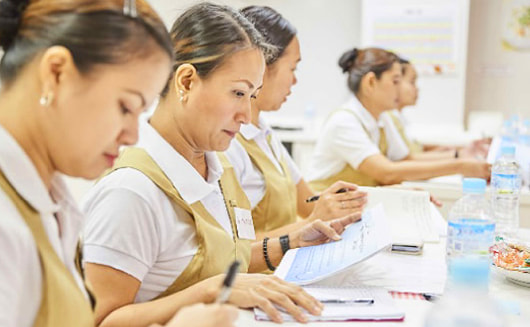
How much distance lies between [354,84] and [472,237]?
1851mm

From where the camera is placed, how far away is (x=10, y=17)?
0.86 metres

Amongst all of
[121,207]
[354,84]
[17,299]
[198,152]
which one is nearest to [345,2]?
[354,84]

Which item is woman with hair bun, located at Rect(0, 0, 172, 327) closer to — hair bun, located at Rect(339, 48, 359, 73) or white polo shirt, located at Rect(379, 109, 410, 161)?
hair bun, located at Rect(339, 48, 359, 73)

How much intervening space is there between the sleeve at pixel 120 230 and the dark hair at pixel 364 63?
205cm

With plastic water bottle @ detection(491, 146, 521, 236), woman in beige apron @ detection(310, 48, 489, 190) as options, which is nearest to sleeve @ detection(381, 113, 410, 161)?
woman in beige apron @ detection(310, 48, 489, 190)

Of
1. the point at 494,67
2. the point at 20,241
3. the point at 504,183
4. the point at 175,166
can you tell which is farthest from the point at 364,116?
the point at 494,67

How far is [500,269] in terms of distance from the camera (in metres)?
1.39

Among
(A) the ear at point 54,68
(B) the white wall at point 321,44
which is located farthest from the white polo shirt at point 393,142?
(A) the ear at point 54,68

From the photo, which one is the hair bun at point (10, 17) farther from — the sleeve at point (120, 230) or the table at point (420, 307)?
the table at point (420, 307)

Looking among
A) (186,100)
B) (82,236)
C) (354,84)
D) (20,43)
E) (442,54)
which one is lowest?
(442,54)

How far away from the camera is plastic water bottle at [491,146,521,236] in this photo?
1.99 m

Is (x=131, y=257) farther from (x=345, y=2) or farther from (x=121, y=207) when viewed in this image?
(x=345, y=2)

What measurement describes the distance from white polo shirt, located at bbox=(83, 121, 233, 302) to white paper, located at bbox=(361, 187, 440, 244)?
77 centimetres

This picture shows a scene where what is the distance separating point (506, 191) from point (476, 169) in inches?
25.0
